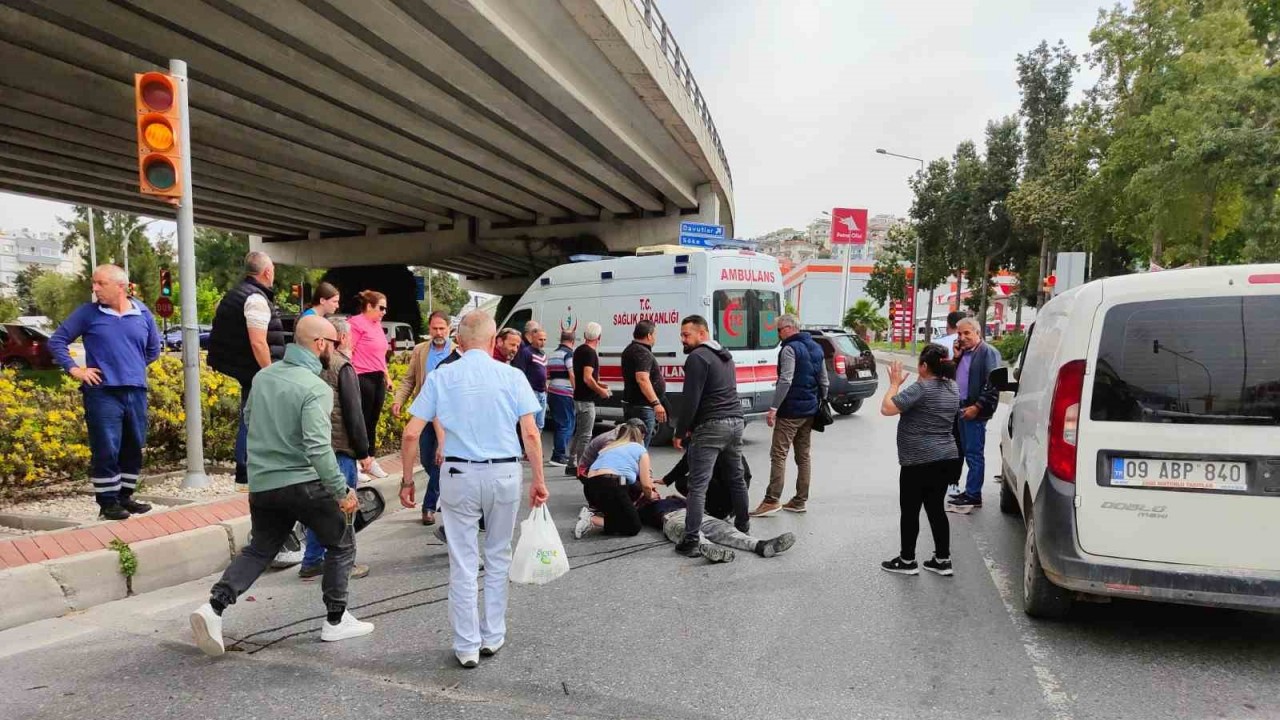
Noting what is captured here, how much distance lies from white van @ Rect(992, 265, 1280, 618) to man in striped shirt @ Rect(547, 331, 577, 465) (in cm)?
577

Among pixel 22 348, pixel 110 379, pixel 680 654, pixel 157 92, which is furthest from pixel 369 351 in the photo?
pixel 22 348

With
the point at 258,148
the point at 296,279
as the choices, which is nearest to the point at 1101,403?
the point at 258,148

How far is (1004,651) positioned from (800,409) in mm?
2838

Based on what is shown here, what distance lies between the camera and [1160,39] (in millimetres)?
26266

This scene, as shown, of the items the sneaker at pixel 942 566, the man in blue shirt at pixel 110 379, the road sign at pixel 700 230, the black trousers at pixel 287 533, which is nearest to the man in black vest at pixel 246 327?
the man in blue shirt at pixel 110 379

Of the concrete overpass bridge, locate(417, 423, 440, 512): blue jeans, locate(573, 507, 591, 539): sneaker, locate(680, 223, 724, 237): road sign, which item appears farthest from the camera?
locate(680, 223, 724, 237): road sign

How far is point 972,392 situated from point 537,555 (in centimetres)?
437

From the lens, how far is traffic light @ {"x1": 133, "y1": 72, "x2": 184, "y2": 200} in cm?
575

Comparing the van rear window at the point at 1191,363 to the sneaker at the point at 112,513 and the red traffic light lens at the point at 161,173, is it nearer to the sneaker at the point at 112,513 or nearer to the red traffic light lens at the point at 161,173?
the sneaker at the point at 112,513

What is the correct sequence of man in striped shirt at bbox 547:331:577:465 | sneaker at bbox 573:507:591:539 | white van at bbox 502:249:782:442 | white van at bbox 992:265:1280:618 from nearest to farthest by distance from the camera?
1. white van at bbox 992:265:1280:618
2. sneaker at bbox 573:507:591:539
3. man in striped shirt at bbox 547:331:577:465
4. white van at bbox 502:249:782:442

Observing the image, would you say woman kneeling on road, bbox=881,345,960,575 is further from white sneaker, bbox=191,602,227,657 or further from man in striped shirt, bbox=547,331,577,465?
man in striped shirt, bbox=547,331,577,465

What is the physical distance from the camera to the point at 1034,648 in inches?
150

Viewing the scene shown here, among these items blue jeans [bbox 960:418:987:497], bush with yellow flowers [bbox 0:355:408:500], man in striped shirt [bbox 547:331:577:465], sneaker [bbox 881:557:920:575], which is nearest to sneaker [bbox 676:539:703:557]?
sneaker [bbox 881:557:920:575]

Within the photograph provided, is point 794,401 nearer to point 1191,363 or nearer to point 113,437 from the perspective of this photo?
point 1191,363
